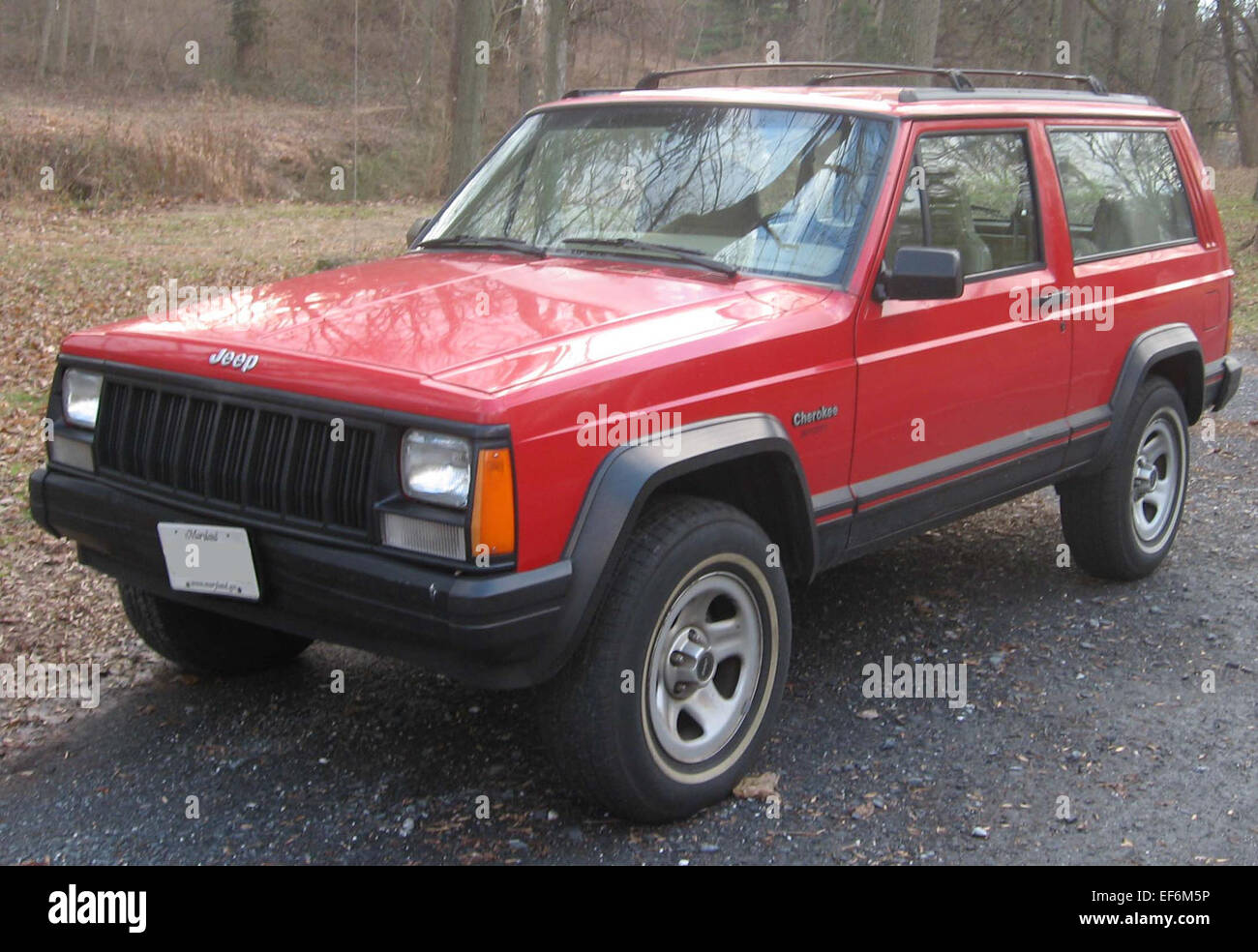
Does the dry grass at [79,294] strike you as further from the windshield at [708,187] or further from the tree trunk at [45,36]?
the tree trunk at [45,36]

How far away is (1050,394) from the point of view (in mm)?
4934

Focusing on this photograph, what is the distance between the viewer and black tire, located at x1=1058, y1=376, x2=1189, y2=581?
545 centimetres

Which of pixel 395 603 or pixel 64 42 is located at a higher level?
pixel 64 42

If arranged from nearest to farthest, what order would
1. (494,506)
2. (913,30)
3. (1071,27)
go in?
(494,506), (913,30), (1071,27)

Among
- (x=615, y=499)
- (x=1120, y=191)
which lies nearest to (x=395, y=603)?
(x=615, y=499)

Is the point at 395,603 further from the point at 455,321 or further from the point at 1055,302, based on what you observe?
the point at 1055,302

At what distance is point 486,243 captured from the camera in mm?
4648

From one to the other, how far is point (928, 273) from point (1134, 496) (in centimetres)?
233

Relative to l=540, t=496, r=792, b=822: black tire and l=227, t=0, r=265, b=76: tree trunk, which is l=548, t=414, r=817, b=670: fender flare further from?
l=227, t=0, r=265, b=76: tree trunk

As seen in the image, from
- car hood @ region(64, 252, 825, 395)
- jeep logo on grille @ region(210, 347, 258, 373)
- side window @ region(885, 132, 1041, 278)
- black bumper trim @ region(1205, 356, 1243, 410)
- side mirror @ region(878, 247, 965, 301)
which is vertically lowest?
black bumper trim @ region(1205, 356, 1243, 410)

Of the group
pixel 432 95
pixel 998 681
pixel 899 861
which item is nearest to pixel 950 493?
pixel 998 681

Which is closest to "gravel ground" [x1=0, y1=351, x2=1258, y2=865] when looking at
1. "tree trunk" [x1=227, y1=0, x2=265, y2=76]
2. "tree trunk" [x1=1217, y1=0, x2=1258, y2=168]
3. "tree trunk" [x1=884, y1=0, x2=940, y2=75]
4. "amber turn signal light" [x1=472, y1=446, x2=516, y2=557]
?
"amber turn signal light" [x1=472, y1=446, x2=516, y2=557]

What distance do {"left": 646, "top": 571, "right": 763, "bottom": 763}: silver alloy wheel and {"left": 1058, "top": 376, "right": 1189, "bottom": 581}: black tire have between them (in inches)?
91.0
